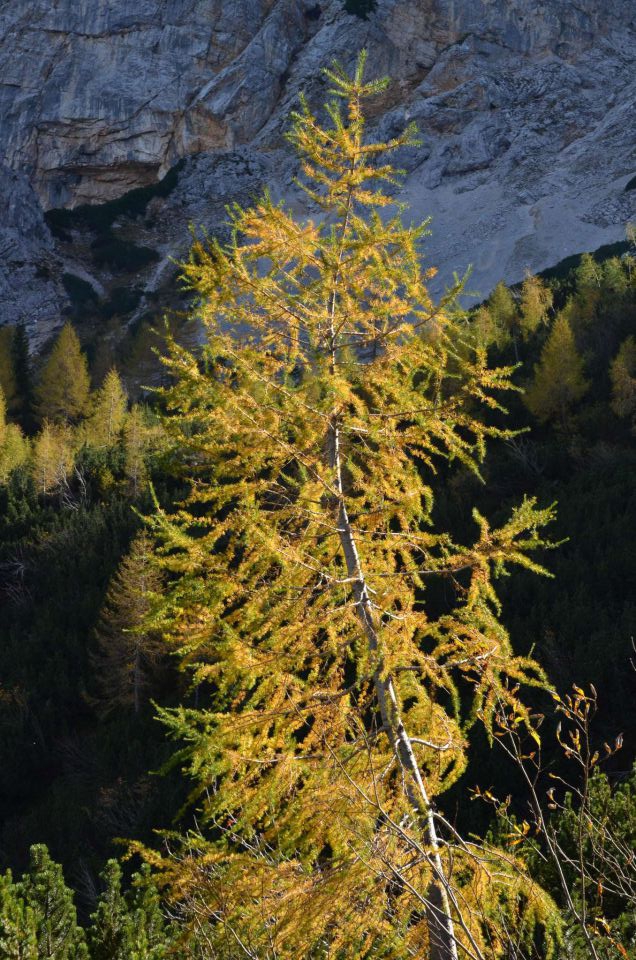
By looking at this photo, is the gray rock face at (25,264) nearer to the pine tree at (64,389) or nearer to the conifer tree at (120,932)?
the pine tree at (64,389)

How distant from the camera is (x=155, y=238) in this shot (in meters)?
71.2

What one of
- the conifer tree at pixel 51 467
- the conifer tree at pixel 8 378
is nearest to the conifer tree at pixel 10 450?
the conifer tree at pixel 51 467

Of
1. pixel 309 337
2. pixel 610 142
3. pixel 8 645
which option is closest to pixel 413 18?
pixel 610 142

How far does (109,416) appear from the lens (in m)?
39.1

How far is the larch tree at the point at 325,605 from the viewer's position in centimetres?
342

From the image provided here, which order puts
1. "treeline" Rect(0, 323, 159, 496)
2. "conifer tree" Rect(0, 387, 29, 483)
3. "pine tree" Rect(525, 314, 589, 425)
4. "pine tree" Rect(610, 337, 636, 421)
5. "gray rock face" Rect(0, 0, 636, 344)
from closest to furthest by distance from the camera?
"pine tree" Rect(610, 337, 636, 421), "pine tree" Rect(525, 314, 589, 425), "treeline" Rect(0, 323, 159, 496), "conifer tree" Rect(0, 387, 29, 483), "gray rock face" Rect(0, 0, 636, 344)

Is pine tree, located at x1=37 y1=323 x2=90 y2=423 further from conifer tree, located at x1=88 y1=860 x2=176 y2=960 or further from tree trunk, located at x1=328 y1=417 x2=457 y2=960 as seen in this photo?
tree trunk, located at x1=328 y1=417 x2=457 y2=960

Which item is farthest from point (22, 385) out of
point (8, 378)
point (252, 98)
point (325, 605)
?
point (325, 605)

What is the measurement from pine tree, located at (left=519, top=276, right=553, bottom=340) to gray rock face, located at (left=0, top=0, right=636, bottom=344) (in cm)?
2255

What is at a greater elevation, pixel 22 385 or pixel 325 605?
pixel 325 605

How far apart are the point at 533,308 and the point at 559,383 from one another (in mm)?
13594

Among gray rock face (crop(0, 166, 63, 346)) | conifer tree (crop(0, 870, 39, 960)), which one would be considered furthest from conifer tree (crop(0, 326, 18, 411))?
conifer tree (crop(0, 870, 39, 960))

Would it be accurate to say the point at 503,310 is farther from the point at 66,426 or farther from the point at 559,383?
the point at 66,426

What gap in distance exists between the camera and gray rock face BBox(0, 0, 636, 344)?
6488 cm
